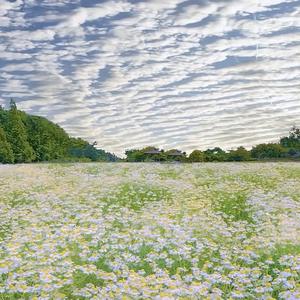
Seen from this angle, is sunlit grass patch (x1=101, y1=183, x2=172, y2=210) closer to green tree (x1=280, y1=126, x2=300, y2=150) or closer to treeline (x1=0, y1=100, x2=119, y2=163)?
treeline (x1=0, y1=100, x2=119, y2=163)

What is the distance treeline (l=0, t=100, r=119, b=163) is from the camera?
7612 centimetres

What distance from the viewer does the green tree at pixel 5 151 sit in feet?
236

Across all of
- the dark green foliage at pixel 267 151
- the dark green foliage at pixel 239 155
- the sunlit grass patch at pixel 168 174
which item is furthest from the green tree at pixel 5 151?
the sunlit grass patch at pixel 168 174

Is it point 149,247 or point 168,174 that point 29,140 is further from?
point 149,247

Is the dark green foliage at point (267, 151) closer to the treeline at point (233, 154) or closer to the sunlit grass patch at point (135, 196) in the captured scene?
the treeline at point (233, 154)

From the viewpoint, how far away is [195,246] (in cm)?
991

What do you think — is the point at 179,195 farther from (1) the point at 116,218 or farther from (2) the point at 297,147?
(2) the point at 297,147

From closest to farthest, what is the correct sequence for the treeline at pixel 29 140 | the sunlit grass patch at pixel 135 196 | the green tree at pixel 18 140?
the sunlit grass patch at pixel 135 196 → the treeline at pixel 29 140 → the green tree at pixel 18 140

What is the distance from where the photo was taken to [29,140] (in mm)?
85750

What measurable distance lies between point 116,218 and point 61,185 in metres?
7.67

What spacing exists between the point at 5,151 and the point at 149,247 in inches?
2581

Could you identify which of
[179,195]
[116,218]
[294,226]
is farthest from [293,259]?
[179,195]

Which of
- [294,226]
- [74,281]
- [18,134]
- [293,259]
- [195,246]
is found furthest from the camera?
[18,134]

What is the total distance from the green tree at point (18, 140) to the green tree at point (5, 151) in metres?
3.09
